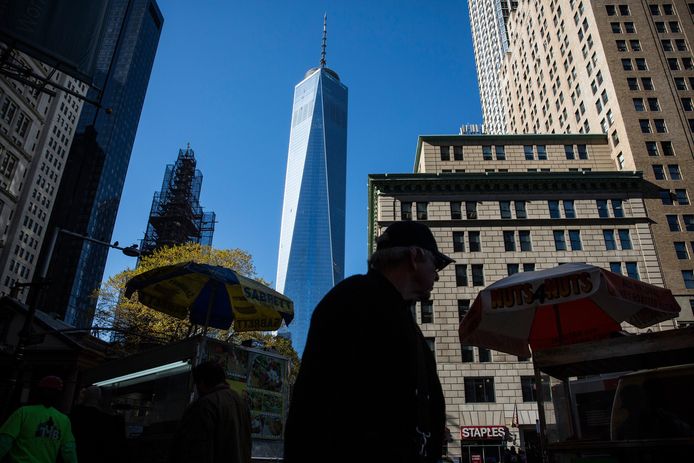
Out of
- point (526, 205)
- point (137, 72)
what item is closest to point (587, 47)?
point (526, 205)

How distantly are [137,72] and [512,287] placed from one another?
518ft

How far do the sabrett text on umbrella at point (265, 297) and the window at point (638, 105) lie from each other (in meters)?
56.9

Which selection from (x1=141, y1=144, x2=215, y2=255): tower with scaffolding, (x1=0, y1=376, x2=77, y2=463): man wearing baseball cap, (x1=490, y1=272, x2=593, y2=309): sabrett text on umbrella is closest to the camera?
(x1=0, y1=376, x2=77, y2=463): man wearing baseball cap

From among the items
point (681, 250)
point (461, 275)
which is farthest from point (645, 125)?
point (461, 275)

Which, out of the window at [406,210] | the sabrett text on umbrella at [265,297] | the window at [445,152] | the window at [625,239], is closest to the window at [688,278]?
the window at [625,239]

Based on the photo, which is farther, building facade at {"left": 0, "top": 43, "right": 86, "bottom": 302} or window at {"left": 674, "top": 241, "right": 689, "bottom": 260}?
building facade at {"left": 0, "top": 43, "right": 86, "bottom": 302}

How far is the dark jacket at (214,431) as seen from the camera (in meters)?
4.13

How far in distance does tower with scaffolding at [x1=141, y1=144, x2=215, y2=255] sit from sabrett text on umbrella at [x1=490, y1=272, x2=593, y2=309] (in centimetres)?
7519

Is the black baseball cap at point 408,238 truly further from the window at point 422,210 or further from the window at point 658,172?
the window at point 658,172

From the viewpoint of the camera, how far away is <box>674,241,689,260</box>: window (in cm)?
4441

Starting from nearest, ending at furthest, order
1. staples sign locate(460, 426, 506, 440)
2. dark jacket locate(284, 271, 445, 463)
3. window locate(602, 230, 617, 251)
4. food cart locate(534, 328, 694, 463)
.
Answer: dark jacket locate(284, 271, 445, 463) < food cart locate(534, 328, 694, 463) < staples sign locate(460, 426, 506, 440) < window locate(602, 230, 617, 251)

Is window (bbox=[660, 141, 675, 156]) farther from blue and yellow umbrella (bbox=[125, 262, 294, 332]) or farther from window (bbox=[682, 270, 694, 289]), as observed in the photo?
blue and yellow umbrella (bbox=[125, 262, 294, 332])

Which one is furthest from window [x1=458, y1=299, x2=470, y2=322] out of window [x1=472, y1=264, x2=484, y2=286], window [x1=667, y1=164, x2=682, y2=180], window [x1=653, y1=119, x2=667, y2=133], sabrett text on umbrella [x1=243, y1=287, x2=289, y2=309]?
sabrett text on umbrella [x1=243, y1=287, x2=289, y2=309]

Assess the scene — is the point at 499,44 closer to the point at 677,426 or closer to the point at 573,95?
the point at 573,95
